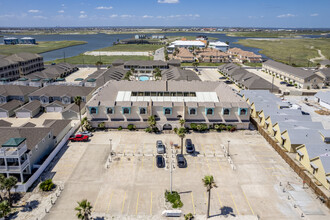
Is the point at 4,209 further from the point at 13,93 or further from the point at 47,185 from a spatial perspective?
the point at 13,93

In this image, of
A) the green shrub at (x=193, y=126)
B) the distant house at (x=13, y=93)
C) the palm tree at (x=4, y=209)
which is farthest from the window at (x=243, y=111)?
the distant house at (x=13, y=93)

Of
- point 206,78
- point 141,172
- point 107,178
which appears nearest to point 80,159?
point 107,178

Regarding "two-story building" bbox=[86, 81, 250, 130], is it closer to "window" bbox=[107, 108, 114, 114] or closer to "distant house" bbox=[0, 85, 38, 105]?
"window" bbox=[107, 108, 114, 114]

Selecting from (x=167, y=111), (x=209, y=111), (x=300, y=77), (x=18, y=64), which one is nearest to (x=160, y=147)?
(x=167, y=111)

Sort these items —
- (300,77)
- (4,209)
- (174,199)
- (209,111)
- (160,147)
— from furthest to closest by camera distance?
(300,77)
(209,111)
(160,147)
(174,199)
(4,209)

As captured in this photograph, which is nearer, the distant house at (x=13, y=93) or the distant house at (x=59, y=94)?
the distant house at (x=13, y=93)

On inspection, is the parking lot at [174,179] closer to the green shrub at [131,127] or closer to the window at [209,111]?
the green shrub at [131,127]
